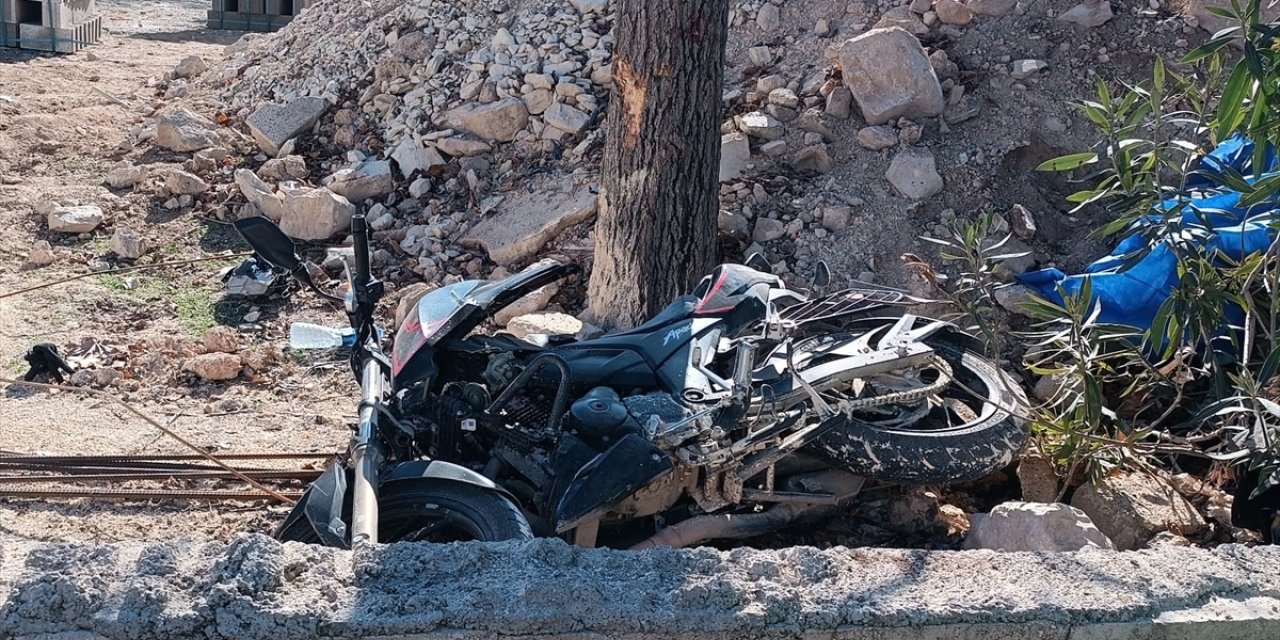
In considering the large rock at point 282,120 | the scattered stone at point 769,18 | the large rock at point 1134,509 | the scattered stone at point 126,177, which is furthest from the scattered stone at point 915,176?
the scattered stone at point 126,177

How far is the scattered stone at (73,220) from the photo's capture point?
7.44m

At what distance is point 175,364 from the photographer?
5.89 metres

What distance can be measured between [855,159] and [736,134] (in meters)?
0.69

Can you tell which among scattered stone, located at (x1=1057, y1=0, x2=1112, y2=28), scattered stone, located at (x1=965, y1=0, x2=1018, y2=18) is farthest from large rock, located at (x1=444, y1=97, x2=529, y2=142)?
scattered stone, located at (x1=1057, y1=0, x2=1112, y2=28)

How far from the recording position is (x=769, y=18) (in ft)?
25.1

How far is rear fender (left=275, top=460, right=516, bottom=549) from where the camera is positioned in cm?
317

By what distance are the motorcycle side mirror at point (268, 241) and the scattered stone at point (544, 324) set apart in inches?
87.5

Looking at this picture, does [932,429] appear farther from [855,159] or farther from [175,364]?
[175,364]

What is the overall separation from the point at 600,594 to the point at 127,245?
557 cm

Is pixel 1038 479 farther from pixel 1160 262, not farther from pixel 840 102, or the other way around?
pixel 840 102

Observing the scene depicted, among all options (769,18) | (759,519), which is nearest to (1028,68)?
(769,18)

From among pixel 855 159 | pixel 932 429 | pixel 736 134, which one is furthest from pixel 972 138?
pixel 932 429

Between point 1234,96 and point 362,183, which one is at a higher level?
point 1234,96

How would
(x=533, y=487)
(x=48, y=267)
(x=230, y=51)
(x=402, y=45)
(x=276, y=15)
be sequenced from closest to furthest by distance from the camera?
(x=533, y=487)
(x=48, y=267)
(x=402, y=45)
(x=230, y=51)
(x=276, y=15)
